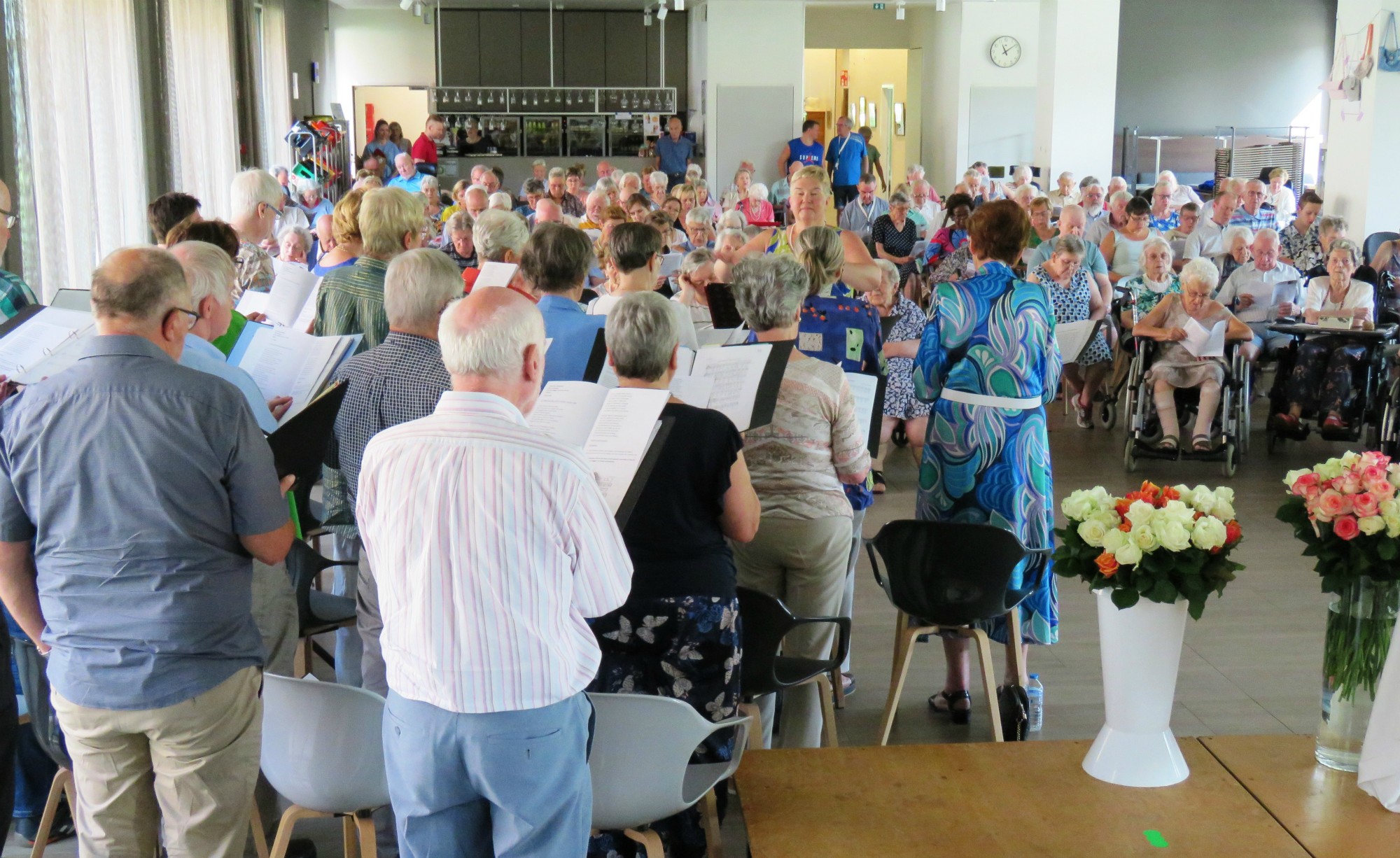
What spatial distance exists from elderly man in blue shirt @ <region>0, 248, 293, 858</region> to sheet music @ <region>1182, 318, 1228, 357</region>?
19.8 feet

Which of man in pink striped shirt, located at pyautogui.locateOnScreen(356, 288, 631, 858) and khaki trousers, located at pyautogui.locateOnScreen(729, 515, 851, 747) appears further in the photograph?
khaki trousers, located at pyautogui.locateOnScreen(729, 515, 851, 747)

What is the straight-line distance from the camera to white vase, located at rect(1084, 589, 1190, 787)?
2.37 metres

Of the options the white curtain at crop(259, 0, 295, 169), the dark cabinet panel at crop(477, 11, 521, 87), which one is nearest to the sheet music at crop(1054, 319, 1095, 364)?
the white curtain at crop(259, 0, 295, 169)

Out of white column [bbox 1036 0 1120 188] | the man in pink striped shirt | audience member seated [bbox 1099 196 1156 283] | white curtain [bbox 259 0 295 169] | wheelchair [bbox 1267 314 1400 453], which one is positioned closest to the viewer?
the man in pink striped shirt

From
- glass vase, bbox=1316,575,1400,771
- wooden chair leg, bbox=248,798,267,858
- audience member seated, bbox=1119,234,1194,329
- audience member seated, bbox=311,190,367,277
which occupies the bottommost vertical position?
wooden chair leg, bbox=248,798,267,858

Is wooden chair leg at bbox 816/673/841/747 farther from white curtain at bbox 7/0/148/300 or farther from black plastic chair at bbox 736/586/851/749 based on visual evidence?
white curtain at bbox 7/0/148/300

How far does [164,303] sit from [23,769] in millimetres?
1666

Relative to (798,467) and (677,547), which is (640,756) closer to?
(677,547)

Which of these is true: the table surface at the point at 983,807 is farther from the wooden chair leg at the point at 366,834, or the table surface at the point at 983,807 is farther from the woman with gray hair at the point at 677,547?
the wooden chair leg at the point at 366,834

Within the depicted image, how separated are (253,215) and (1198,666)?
12.4 ft

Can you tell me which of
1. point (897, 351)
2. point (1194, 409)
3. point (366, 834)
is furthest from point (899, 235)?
point (366, 834)

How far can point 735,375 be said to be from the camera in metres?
2.96

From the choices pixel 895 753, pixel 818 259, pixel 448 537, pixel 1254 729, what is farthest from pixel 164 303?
pixel 1254 729

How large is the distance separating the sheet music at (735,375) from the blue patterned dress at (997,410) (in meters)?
0.94
